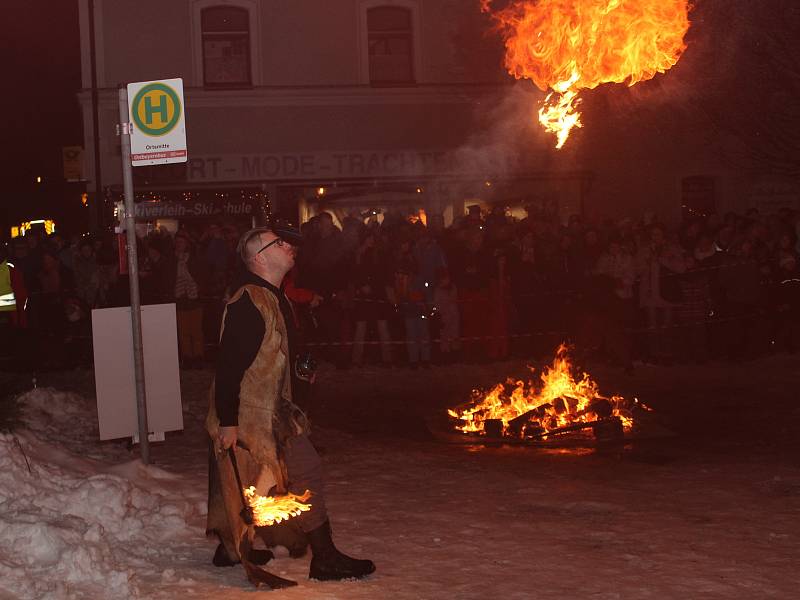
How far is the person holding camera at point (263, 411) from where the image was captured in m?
6.00

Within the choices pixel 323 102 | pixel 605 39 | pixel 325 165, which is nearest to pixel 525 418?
pixel 605 39

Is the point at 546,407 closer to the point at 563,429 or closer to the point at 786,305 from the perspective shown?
the point at 563,429

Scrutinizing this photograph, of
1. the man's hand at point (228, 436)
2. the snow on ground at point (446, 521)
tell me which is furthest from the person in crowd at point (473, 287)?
the man's hand at point (228, 436)

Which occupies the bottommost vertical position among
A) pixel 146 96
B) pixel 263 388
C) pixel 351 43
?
pixel 263 388

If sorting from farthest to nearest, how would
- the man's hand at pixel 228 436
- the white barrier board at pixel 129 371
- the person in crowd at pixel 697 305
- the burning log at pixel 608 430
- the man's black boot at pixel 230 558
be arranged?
the person in crowd at pixel 697 305 → the burning log at pixel 608 430 → the white barrier board at pixel 129 371 → the man's black boot at pixel 230 558 → the man's hand at pixel 228 436

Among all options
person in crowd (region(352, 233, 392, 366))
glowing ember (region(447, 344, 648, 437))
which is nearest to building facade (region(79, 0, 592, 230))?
person in crowd (region(352, 233, 392, 366))

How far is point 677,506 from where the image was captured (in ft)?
24.9

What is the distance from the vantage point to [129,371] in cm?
942

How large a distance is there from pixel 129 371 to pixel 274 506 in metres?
3.77

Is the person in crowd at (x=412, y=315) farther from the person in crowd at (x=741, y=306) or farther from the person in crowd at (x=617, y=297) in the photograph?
the person in crowd at (x=741, y=306)

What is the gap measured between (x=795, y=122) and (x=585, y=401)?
1291 centimetres

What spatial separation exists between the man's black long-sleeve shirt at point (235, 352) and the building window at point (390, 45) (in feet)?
63.5

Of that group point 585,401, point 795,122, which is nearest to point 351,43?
point 795,122

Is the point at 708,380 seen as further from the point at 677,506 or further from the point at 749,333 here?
the point at 677,506
